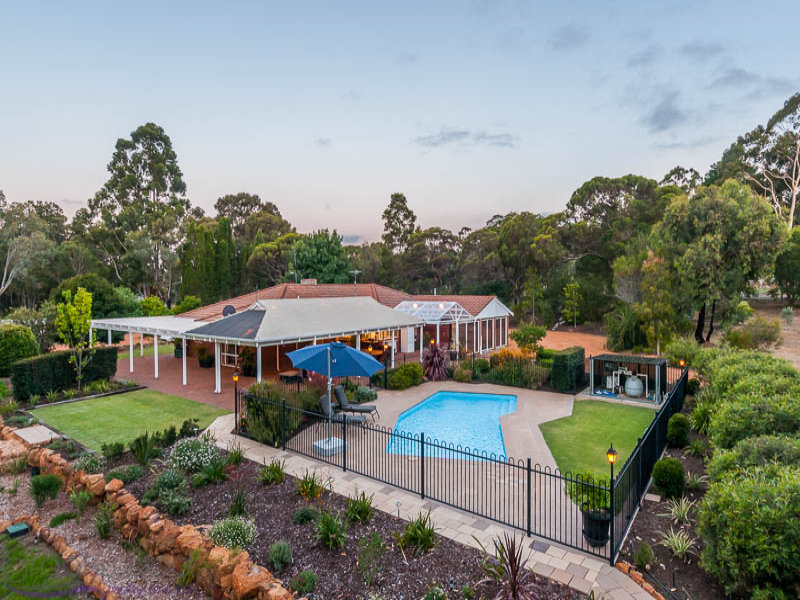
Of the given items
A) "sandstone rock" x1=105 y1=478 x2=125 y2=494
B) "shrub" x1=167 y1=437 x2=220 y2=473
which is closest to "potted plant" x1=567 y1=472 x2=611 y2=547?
"shrub" x1=167 y1=437 x2=220 y2=473

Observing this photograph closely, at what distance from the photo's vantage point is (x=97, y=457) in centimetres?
807

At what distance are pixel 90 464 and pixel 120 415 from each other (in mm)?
4245

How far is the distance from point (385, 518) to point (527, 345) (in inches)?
531

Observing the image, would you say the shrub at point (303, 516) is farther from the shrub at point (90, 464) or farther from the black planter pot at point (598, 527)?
the shrub at point (90, 464)

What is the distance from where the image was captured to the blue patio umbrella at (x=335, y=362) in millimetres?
9070

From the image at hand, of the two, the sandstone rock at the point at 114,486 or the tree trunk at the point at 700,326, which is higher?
the tree trunk at the point at 700,326

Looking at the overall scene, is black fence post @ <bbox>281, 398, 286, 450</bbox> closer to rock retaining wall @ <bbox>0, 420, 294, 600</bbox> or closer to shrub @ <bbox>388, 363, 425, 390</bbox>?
rock retaining wall @ <bbox>0, 420, 294, 600</bbox>

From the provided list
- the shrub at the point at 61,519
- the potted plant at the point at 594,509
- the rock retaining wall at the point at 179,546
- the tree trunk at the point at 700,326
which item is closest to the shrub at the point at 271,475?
the rock retaining wall at the point at 179,546

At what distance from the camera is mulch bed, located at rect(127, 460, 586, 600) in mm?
4430

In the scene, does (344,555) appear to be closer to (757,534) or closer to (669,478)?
(757,534)

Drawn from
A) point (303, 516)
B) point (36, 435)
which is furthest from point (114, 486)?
point (36, 435)

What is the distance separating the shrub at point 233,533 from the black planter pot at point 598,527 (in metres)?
4.39

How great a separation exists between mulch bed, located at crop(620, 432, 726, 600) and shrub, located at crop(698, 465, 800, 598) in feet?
0.85

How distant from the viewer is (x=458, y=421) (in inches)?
478
